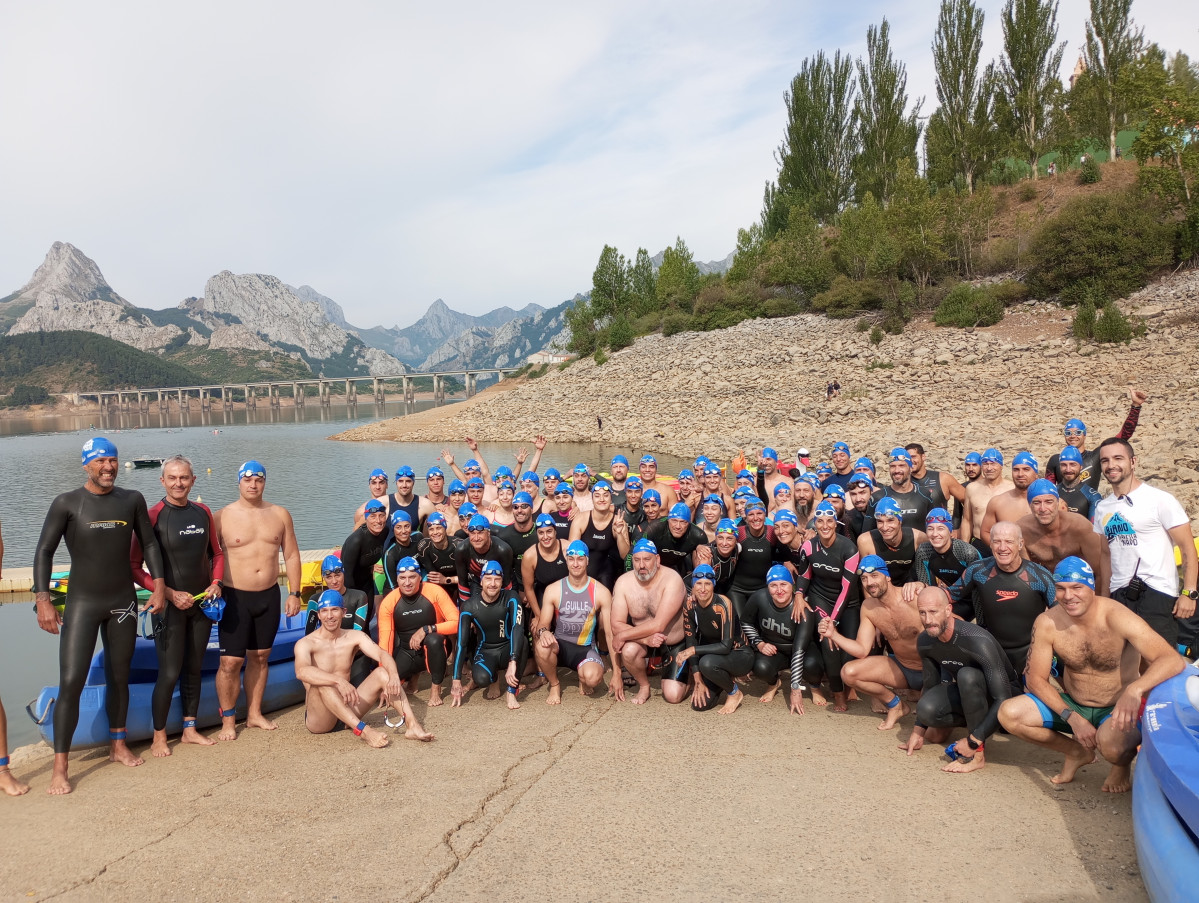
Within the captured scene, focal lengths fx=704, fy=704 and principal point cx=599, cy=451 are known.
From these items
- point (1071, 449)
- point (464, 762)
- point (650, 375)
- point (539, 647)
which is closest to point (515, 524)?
point (539, 647)

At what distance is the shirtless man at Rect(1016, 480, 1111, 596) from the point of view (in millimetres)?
5457

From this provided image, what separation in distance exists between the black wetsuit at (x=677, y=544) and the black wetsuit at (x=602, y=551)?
0.38 meters

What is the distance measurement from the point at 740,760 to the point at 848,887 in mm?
1475

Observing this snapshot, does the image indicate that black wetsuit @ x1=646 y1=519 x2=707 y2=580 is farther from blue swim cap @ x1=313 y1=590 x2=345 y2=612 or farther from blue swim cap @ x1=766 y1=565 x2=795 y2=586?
blue swim cap @ x1=313 y1=590 x2=345 y2=612

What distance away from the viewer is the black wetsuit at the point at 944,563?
18.9ft

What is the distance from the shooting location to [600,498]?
22.6 feet

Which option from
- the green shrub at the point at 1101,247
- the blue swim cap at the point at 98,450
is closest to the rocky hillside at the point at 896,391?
the green shrub at the point at 1101,247

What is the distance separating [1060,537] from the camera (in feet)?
18.5

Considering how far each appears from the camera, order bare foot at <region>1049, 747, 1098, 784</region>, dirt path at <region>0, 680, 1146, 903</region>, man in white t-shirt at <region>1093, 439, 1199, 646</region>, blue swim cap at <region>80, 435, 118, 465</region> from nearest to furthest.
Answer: dirt path at <region>0, 680, 1146, 903</region> → bare foot at <region>1049, 747, 1098, 784</region> → blue swim cap at <region>80, 435, 118, 465</region> → man in white t-shirt at <region>1093, 439, 1199, 646</region>

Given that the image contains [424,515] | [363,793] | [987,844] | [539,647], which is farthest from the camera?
[424,515]

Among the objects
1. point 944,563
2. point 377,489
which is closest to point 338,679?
point 377,489

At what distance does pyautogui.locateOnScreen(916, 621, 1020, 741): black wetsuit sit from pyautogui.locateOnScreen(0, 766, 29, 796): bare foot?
600cm

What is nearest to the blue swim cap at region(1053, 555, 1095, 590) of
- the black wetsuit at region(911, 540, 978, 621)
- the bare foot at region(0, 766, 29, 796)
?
the black wetsuit at region(911, 540, 978, 621)

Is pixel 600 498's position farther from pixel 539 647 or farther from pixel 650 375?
pixel 650 375
